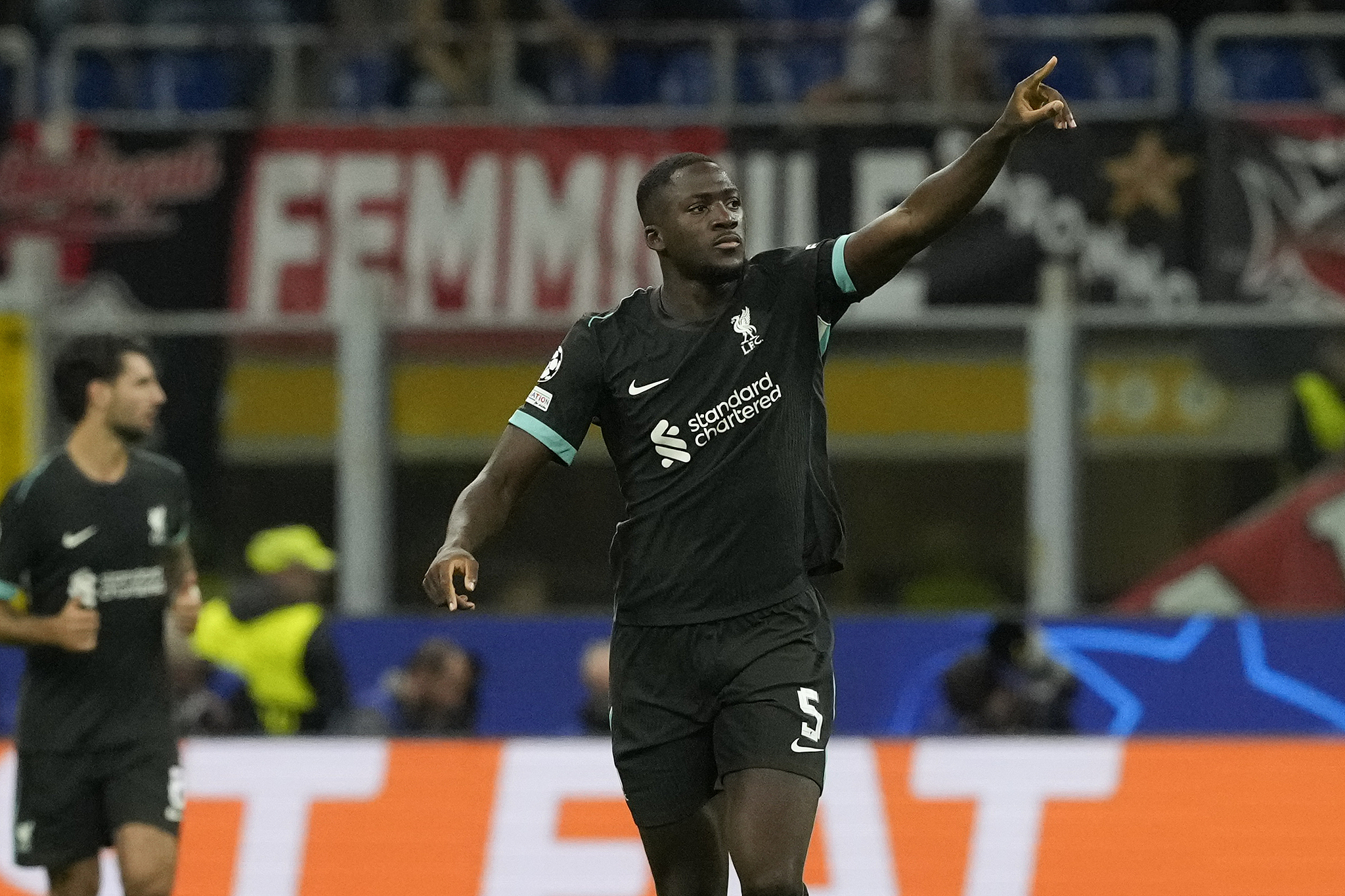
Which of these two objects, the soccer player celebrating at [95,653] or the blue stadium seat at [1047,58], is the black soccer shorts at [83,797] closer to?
the soccer player celebrating at [95,653]

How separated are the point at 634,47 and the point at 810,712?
26.6 ft

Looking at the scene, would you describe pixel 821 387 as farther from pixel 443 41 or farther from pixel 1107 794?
pixel 443 41

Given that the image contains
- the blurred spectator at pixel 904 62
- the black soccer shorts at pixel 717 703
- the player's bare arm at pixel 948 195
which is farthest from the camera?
the blurred spectator at pixel 904 62

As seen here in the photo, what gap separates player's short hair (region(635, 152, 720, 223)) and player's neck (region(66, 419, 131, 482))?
2.45m

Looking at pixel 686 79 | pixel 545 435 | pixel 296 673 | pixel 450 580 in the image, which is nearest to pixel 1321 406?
pixel 686 79

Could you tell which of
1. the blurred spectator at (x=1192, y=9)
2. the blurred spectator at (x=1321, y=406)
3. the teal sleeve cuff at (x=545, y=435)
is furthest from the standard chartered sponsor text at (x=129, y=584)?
the blurred spectator at (x=1192, y=9)

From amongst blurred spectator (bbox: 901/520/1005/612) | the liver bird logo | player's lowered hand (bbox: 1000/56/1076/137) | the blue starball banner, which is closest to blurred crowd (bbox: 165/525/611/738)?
the blue starball banner

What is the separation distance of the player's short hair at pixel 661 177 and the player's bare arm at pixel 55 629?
2377 millimetres

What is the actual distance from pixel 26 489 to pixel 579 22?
672 centimetres

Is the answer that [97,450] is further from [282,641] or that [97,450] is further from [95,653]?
[282,641]

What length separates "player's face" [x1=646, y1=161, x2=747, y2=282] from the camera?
513 centimetres

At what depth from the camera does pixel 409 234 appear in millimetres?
12445

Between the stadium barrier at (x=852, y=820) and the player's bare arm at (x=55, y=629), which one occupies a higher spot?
the player's bare arm at (x=55, y=629)

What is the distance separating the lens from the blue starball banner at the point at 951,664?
A: 1052 cm
